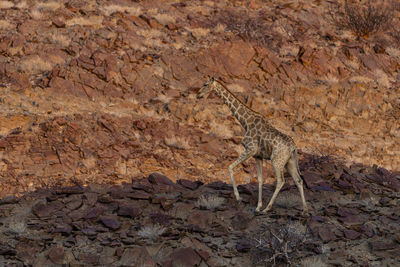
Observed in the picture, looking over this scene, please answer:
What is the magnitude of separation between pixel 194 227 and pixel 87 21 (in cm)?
1649

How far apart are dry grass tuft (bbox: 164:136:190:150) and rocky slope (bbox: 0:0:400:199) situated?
0.05 m

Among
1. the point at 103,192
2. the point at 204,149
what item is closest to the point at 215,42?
the point at 204,149

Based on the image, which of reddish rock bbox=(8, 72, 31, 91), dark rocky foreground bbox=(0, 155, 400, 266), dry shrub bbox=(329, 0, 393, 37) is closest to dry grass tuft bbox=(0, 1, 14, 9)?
reddish rock bbox=(8, 72, 31, 91)

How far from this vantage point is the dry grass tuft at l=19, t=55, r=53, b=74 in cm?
2170

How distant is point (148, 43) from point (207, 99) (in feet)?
15.1

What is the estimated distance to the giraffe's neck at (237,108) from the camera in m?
13.9

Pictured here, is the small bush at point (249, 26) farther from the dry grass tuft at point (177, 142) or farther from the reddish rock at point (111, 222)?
the reddish rock at point (111, 222)

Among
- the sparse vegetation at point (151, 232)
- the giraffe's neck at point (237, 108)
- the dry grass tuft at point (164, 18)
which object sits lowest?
the sparse vegetation at point (151, 232)

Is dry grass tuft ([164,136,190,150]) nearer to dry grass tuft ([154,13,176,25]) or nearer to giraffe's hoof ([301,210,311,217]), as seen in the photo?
giraffe's hoof ([301,210,311,217])

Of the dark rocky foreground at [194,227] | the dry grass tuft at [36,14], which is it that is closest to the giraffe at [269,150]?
the dark rocky foreground at [194,227]

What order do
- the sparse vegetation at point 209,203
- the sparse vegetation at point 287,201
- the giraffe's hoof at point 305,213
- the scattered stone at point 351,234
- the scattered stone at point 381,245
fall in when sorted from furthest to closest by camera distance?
the sparse vegetation at point 287,201
the sparse vegetation at point 209,203
the giraffe's hoof at point 305,213
the scattered stone at point 351,234
the scattered stone at point 381,245

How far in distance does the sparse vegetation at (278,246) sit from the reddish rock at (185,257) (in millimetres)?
1309

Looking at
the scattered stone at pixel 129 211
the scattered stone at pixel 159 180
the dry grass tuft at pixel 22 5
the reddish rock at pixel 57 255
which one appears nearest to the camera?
the reddish rock at pixel 57 255

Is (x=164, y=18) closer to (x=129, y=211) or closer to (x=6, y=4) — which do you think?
(x=6, y=4)
